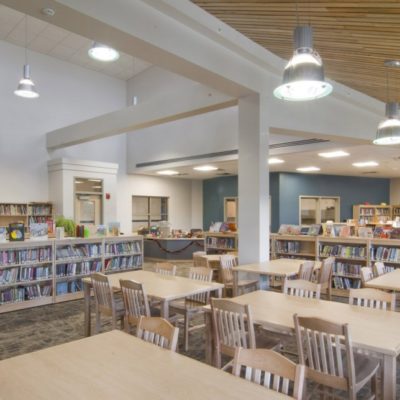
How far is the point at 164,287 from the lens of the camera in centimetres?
420

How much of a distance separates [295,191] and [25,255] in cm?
908

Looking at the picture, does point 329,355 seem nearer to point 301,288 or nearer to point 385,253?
point 301,288

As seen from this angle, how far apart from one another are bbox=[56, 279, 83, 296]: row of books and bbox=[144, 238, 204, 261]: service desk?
4.60m

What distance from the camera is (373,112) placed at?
7305 millimetres

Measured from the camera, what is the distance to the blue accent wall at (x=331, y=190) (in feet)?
41.1

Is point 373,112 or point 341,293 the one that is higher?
point 373,112

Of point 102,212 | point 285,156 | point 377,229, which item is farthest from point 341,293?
point 102,212

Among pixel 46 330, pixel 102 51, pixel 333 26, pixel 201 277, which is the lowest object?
pixel 46 330

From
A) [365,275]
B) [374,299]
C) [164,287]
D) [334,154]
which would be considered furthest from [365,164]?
[164,287]

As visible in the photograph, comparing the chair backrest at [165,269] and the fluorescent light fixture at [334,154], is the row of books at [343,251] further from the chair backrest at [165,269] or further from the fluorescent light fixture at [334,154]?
the chair backrest at [165,269]

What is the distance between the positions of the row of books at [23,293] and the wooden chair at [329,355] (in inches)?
205

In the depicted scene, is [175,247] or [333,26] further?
[175,247]

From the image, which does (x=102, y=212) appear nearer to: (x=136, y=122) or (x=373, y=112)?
(x=136, y=122)

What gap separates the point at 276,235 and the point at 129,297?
15.4 feet
